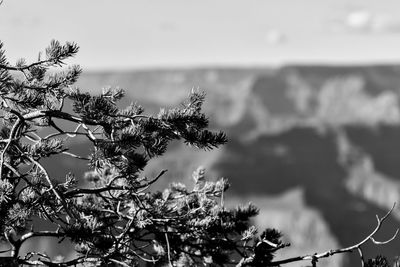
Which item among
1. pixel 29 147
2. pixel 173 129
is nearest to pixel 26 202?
pixel 29 147

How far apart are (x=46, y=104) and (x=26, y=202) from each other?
110 centimetres

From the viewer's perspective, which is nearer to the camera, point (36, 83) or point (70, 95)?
point (70, 95)

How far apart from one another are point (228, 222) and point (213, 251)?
404 millimetres

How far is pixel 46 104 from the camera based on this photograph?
635 centimetres

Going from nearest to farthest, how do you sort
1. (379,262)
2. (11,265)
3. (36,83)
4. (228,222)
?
1. (11,265)
2. (379,262)
3. (36,83)
4. (228,222)

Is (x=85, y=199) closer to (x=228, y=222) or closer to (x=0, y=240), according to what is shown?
(x=0, y=240)

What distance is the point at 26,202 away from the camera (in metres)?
5.73

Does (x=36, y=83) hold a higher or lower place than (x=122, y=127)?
higher

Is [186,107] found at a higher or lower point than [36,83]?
lower

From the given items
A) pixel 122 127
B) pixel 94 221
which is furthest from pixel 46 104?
pixel 94 221

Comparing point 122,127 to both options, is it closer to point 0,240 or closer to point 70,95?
point 70,95

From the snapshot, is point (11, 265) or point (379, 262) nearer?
point (11, 265)

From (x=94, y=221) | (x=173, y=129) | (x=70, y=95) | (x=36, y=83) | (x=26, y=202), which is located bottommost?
(x=94, y=221)

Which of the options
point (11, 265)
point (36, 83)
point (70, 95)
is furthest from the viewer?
A: point (36, 83)
